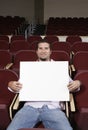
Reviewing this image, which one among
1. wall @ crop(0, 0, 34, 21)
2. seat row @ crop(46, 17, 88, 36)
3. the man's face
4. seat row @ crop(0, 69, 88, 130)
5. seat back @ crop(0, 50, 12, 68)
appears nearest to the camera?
seat row @ crop(0, 69, 88, 130)

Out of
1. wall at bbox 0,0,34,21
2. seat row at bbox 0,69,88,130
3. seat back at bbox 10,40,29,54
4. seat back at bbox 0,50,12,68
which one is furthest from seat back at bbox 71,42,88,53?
wall at bbox 0,0,34,21

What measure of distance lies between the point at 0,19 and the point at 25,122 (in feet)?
32.2

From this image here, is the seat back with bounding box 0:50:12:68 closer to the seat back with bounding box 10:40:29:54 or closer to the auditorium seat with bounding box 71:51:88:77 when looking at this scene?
the auditorium seat with bounding box 71:51:88:77

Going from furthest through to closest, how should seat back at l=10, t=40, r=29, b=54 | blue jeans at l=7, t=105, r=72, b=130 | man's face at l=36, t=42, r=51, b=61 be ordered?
seat back at l=10, t=40, r=29, b=54 < man's face at l=36, t=42, r=51, b=61 < blue jeans at l=7, t=105, r=72, b=130

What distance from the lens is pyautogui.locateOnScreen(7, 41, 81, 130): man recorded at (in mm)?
2789

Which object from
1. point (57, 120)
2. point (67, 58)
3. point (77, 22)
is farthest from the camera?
point (77, 22)

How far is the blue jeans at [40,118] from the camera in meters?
2.78

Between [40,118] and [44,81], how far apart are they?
34cm

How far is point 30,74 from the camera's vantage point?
3049mm

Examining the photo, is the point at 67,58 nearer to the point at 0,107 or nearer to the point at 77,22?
the point at 0,107

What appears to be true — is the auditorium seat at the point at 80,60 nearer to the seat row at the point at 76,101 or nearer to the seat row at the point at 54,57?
the seat row at the point at 54,57

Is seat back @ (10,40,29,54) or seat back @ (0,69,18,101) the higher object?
seat back @ (0,69,18,101)

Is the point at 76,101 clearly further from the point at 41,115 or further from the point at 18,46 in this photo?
the point at 18,46

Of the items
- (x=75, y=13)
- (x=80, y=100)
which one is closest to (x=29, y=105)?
(x=80, y=100)
